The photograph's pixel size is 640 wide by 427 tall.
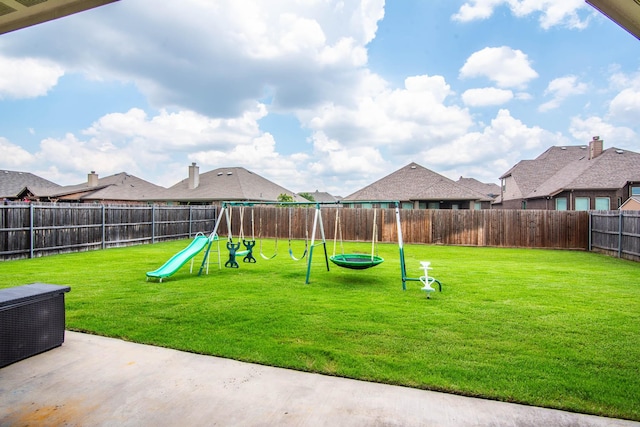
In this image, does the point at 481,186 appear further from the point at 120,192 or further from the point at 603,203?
the point at 120,192

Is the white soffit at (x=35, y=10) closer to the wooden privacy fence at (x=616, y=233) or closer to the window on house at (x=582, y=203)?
the wooden privacy fence at (x=616, y=233)

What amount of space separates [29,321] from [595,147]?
30.8 metres

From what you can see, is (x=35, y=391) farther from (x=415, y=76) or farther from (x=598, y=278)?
(x=415, y=76)

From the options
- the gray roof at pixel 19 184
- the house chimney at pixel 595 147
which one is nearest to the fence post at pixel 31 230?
the gray roof at pixel 19 184

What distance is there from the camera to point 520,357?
12.0 feet

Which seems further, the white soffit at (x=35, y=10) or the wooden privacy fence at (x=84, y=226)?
the wooden privacy fence at (x=84, y=226)

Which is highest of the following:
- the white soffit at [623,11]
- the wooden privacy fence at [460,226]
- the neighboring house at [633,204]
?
the white soffit at [623,11]

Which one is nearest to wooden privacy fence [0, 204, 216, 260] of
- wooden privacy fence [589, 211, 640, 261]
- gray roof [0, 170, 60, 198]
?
wooden privacy fence [589, 211, 640, 261]

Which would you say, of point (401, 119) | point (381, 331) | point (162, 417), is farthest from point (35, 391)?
point (401, 119)

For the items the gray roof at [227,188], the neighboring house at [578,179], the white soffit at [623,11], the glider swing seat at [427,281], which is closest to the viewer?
the white soffit at [623,11]

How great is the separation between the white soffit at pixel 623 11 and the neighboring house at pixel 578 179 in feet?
80.1

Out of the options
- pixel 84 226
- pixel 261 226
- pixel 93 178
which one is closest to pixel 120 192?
pixel 93 178

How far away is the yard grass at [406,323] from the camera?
3201 mm

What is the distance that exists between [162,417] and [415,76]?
16.5m
